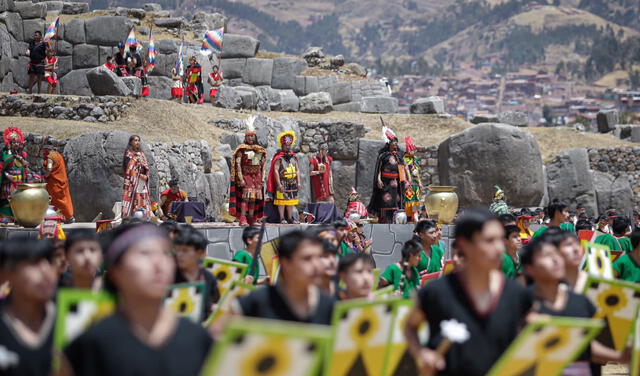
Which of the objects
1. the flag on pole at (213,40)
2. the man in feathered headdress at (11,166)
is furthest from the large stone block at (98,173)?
the flag on pole at (213,40)

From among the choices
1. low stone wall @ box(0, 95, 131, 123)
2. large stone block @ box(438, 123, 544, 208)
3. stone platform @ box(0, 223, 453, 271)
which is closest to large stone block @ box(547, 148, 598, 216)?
large stone block @ box(438, 123, 544, 208)

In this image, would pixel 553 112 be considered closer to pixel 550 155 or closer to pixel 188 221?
pixel 550 155

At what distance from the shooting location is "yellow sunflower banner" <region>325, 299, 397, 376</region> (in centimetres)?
412

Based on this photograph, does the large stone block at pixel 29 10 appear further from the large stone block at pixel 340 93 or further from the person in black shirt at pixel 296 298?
the person in black shirt at pixel 296 298

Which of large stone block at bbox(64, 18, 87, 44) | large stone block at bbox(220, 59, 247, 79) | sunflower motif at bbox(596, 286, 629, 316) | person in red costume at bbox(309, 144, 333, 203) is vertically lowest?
person in red costume at bbox(309, 144, 333, 203)

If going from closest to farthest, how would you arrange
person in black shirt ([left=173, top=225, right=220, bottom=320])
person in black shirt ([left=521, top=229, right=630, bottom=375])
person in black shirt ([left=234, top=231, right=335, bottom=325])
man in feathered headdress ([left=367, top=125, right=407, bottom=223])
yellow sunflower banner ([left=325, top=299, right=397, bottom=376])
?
person in black shirt ([left=234, top=231, right=335, bottom=325]) < yellow sunflower banner ([left=325, top=299, right=397, bottom=376]) < person in black shirt ([left=521, top=229, right=630, bottom=375]) < person in black shirt ([left=173, top=225, right=220, bottom=320]) < man in feathered headdress ([left=367, top=125, right=407, bottom=223])

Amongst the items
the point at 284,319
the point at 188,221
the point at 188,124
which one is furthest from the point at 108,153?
the point at 284,319

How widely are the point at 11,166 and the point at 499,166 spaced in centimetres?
1249

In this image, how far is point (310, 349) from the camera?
318cm

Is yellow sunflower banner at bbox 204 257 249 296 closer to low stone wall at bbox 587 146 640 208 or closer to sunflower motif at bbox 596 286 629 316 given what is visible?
sunflower motif at bbox 596 286 629 316

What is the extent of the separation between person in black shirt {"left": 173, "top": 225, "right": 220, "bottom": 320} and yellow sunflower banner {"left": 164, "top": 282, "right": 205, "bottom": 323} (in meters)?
0.25

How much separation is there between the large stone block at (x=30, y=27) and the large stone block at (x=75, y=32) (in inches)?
28.5

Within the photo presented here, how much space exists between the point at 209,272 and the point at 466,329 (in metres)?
2.09

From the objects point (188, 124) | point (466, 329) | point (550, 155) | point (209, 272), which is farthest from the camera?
point (550, 155)
